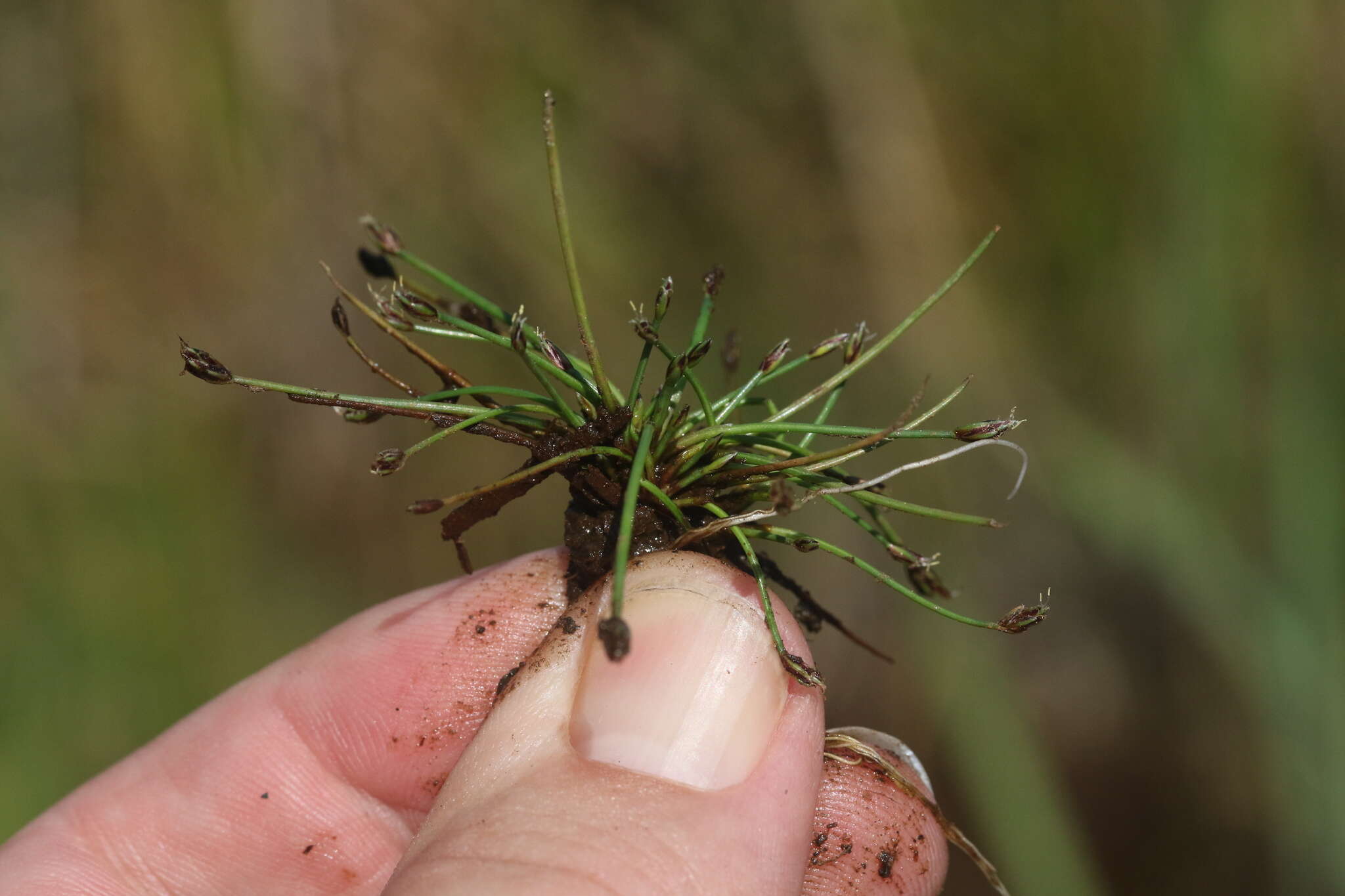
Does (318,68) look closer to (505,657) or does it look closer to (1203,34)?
(505,657)

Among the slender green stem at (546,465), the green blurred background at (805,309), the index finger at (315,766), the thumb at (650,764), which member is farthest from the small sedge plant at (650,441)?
the green blurred background at (805,309)

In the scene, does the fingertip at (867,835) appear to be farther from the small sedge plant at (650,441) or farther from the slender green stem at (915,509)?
the slender green stem at (915,509)

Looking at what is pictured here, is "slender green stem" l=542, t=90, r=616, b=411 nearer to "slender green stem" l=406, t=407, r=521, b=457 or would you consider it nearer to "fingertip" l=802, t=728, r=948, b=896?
"slender green stem" l=406, t=407, r=521, b=457

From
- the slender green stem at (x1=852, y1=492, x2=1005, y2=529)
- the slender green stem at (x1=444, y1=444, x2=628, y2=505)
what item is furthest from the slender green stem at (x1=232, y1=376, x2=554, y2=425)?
the slender green stem at (x1=852, y1=492, x2=1005, y2=529)

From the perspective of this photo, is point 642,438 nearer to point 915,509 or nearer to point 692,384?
point 692,384

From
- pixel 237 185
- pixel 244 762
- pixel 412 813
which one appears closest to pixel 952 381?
pixel 412 813

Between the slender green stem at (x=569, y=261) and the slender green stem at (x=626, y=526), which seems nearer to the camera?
the slender green stem at (x=626, y=526)

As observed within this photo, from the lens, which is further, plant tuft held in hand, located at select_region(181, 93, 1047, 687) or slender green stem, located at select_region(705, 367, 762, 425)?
slender green stem, located at select_region(705, 367, 762, 425)
